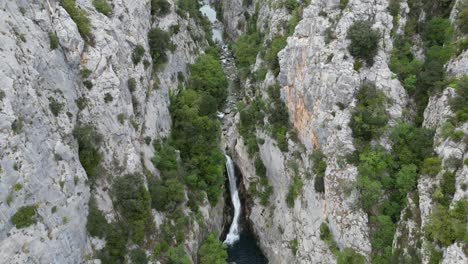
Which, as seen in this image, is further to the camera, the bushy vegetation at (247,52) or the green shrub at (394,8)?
the bushy vegetation at (247,52)

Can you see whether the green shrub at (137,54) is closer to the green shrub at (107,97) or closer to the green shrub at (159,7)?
the green shrub at (107,97)

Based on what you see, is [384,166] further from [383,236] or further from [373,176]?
[383,236]

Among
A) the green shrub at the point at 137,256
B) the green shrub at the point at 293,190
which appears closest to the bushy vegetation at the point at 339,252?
the green shrub at the point at 293,190

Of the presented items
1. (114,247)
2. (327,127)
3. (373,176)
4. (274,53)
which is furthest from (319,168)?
(114,247)

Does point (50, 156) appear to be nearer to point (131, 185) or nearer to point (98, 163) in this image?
point (98, 163)

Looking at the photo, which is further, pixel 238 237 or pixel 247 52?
pixel 247 52

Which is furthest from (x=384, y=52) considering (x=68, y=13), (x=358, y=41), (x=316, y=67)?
(x=68, y=13)
